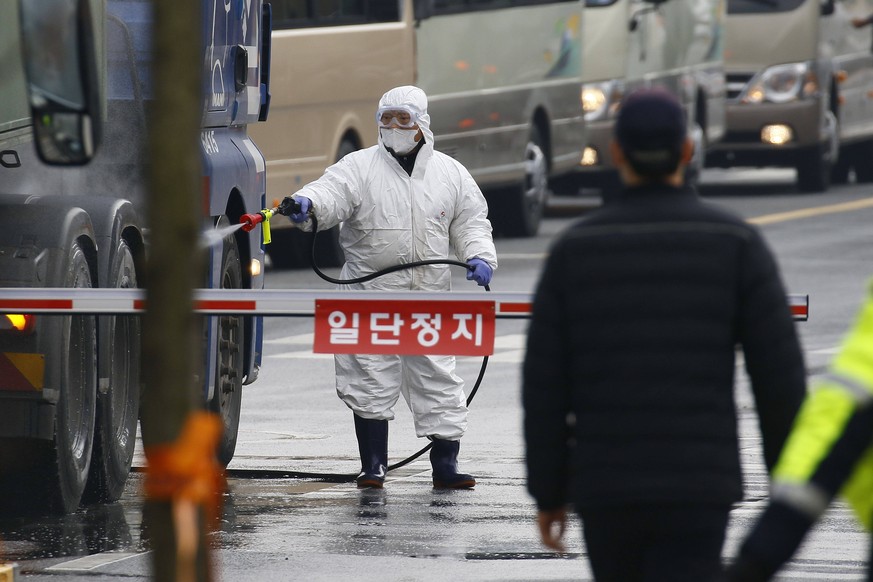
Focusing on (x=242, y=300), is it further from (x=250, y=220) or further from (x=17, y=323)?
(x=250, y=220)

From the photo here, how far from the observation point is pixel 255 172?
34.5 ft

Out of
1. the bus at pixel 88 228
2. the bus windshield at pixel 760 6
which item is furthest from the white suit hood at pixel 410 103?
the bus windshield at pixel 760 6

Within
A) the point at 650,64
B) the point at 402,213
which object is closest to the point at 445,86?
the point at 650,64

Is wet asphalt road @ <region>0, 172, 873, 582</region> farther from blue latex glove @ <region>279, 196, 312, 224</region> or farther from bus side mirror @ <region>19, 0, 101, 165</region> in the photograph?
bus side mirror @ <region>19, 0, 101, 165</region>

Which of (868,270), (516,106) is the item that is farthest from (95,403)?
(516,106)

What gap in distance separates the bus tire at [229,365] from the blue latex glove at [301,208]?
0.83 metres

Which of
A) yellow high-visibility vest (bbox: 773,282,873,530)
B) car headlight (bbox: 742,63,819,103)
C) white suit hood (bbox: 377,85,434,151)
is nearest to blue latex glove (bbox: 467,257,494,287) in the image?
white suit hood (bbox: 377,85,434,151)

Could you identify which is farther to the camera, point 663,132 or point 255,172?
point 255,172

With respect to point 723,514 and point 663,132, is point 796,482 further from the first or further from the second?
point 663,132

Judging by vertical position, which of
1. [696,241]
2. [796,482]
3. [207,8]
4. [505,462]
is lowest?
[505,462]

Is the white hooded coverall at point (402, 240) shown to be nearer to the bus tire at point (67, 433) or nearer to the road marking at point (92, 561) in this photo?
the bus tire at point (67, 433)

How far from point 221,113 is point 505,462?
1998 mm

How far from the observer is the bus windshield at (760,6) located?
25703mm

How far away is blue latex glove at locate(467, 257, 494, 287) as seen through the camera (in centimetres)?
904
